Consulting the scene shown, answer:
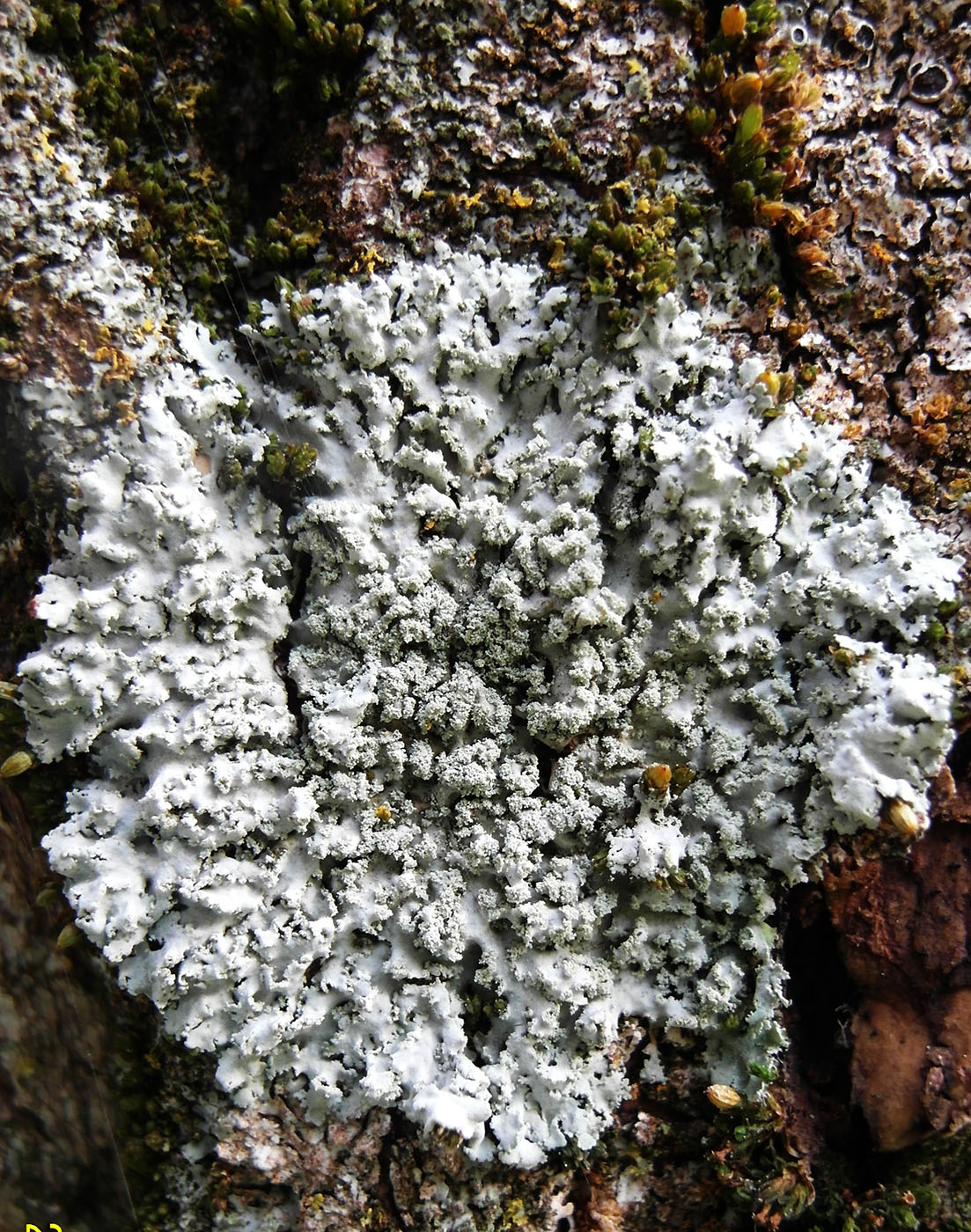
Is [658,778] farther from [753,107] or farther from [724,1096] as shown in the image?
[753,107]

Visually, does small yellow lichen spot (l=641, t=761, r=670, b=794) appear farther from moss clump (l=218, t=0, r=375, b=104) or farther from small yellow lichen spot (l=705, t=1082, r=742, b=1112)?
moss clump (l=218, t=0, r=375, b=104)

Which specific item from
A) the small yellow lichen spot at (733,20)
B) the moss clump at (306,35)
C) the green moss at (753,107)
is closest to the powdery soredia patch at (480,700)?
the green moss at (753,107)

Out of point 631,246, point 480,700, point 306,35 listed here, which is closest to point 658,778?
point 480,700

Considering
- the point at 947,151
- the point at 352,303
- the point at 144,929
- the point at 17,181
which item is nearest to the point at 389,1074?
the point at 144,929

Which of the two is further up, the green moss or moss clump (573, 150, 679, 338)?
the green moss

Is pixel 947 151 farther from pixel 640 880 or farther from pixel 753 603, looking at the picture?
pixel 640 880

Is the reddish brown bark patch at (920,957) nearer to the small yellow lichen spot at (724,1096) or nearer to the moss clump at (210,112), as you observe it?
the small yellow lichen spot at (724,1096)

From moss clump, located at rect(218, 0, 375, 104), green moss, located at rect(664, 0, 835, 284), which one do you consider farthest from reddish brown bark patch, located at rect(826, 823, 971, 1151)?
moss clump, located at rect(218, 0, 375, 104)
